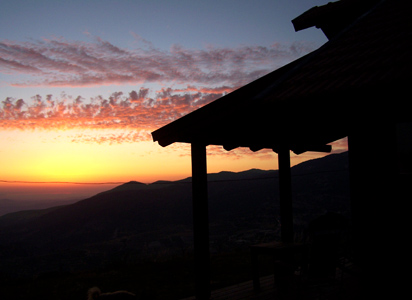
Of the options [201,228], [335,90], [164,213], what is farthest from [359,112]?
[164,213]

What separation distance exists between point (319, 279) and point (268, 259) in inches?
223

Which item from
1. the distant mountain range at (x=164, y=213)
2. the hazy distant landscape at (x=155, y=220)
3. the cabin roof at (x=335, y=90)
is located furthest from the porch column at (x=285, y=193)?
the distant mountain range at (x=164, y=213)

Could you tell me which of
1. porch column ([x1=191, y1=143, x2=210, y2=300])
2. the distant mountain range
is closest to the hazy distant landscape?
the distant mountain range

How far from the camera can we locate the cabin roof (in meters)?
2.99

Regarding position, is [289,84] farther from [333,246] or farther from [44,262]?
[44,262]

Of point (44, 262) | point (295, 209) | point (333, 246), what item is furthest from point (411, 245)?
point (295, 209)

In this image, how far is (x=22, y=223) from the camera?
90125 millimetres

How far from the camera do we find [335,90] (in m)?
3.08

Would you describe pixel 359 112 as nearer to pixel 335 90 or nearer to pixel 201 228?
pixel 335 90

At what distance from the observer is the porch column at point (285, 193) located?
718 cm

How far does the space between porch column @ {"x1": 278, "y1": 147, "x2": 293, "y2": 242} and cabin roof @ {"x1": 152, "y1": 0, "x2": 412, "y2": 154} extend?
2172 millimetres

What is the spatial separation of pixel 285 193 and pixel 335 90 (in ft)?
14.5

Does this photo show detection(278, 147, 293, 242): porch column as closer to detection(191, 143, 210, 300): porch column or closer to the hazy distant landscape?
detection(191, 143, 210, 300): porch column

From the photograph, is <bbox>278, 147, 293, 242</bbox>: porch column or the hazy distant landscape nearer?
<bbox>278, 147, 293, 242</bbox>: porch column
